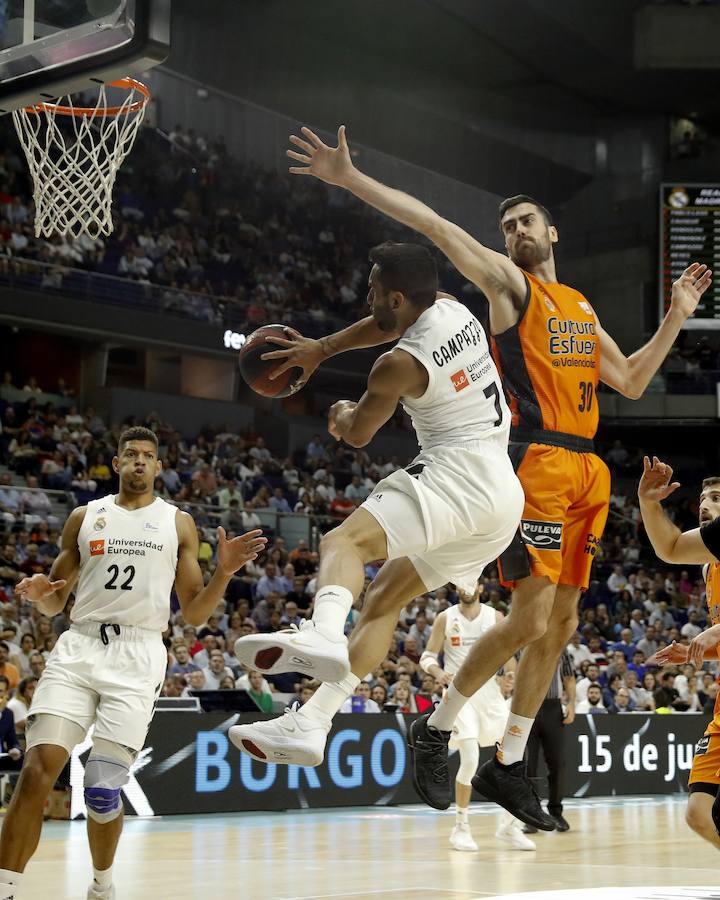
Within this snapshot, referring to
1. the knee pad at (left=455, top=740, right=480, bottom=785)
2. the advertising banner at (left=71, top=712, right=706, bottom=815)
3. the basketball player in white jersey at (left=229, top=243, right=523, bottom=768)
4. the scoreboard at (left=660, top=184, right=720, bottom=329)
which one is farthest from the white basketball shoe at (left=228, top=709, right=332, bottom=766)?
the scoreboard at (left=660, top=184, right=720, bottom=329)

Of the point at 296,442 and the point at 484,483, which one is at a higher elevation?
the point at 296,442

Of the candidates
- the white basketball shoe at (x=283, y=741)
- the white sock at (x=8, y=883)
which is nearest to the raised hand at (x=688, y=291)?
the white basketball shoe at (x=283, y=741)

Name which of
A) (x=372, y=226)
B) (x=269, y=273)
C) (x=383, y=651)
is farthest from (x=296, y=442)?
(x=383, y=651)

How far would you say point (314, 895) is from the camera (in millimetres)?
7188

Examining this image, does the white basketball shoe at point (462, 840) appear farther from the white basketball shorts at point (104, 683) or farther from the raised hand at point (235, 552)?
the raised hand at point (235, 552)

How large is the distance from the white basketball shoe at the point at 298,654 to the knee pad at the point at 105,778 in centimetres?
185

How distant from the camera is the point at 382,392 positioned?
16.1 feet

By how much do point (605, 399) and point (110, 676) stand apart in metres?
23.3

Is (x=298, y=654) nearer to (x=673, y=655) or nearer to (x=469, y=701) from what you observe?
(x=673, y=655)

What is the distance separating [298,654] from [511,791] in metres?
1.77

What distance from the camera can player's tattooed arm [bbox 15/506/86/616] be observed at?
6188mm

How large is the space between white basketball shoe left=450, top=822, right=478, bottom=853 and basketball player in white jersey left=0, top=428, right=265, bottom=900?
425 centimetres

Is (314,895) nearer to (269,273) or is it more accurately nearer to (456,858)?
(456,858)

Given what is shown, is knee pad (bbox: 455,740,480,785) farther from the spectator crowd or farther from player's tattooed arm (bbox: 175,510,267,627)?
player's tattooed arm (bbox: 175,510,267,627)
